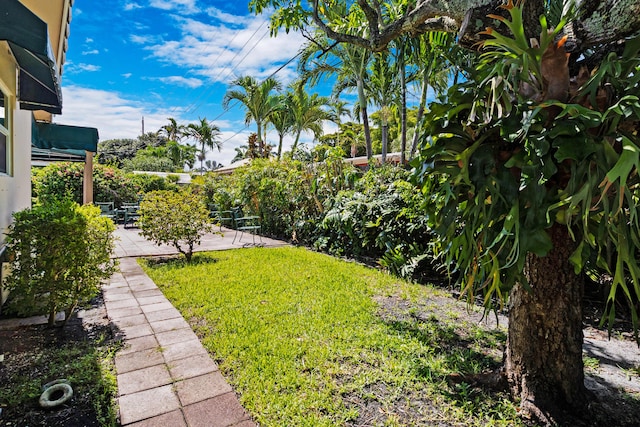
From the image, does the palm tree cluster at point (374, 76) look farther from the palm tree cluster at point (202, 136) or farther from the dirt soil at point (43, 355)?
the palm tree cluster at point (202, 136)

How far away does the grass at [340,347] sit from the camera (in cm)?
238

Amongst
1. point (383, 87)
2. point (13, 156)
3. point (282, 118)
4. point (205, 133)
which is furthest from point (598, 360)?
point (205, 133)

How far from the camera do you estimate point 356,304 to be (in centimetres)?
443

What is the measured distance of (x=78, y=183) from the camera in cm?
1472

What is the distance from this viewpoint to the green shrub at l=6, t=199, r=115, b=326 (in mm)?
3340

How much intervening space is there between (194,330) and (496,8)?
12.9 feet

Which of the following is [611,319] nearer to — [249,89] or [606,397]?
[606,397]

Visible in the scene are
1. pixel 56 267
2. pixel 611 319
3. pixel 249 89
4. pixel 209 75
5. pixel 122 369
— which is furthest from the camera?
pixel 209 75

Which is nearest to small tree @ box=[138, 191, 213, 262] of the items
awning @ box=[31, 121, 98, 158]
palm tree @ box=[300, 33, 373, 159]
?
awning @ box=[31, 121, 98, 158]

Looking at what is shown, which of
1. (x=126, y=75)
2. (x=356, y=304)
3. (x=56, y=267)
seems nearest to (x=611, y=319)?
(x=356, y=304)

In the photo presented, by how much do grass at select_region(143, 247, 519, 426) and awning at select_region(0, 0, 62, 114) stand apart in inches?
112

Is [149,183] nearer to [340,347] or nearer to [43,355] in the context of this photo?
[43,355]

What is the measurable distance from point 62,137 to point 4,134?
204cm

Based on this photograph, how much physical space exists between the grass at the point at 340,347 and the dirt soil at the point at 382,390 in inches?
1.4
